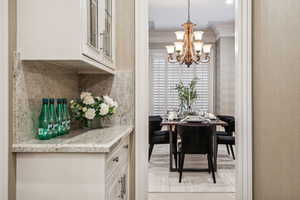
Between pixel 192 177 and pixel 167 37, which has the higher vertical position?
pixel 167 37

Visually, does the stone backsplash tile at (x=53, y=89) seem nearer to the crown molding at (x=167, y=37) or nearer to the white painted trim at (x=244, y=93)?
the white painted trim at (x=244, y=93)

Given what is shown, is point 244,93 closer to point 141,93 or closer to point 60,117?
point 141,93

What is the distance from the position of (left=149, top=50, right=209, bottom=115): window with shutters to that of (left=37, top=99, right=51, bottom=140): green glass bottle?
5335 mm

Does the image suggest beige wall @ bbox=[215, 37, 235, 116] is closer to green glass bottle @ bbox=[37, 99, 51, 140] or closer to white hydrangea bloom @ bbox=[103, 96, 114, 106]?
white hydrangea bloom @ bbox=[103, 96, 114, 106]

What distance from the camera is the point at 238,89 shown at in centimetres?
250

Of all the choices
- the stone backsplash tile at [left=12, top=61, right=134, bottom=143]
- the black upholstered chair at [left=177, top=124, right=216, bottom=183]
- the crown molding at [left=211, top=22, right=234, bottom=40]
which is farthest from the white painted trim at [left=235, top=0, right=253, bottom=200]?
the crown molding at [left=211, top=22, right=234, bottom=40]

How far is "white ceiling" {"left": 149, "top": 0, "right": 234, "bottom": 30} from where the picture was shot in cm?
507

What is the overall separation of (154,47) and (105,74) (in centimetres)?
480

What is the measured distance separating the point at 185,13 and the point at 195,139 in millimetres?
2759

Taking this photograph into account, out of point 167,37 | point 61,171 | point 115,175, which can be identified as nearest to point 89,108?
point 115,175
